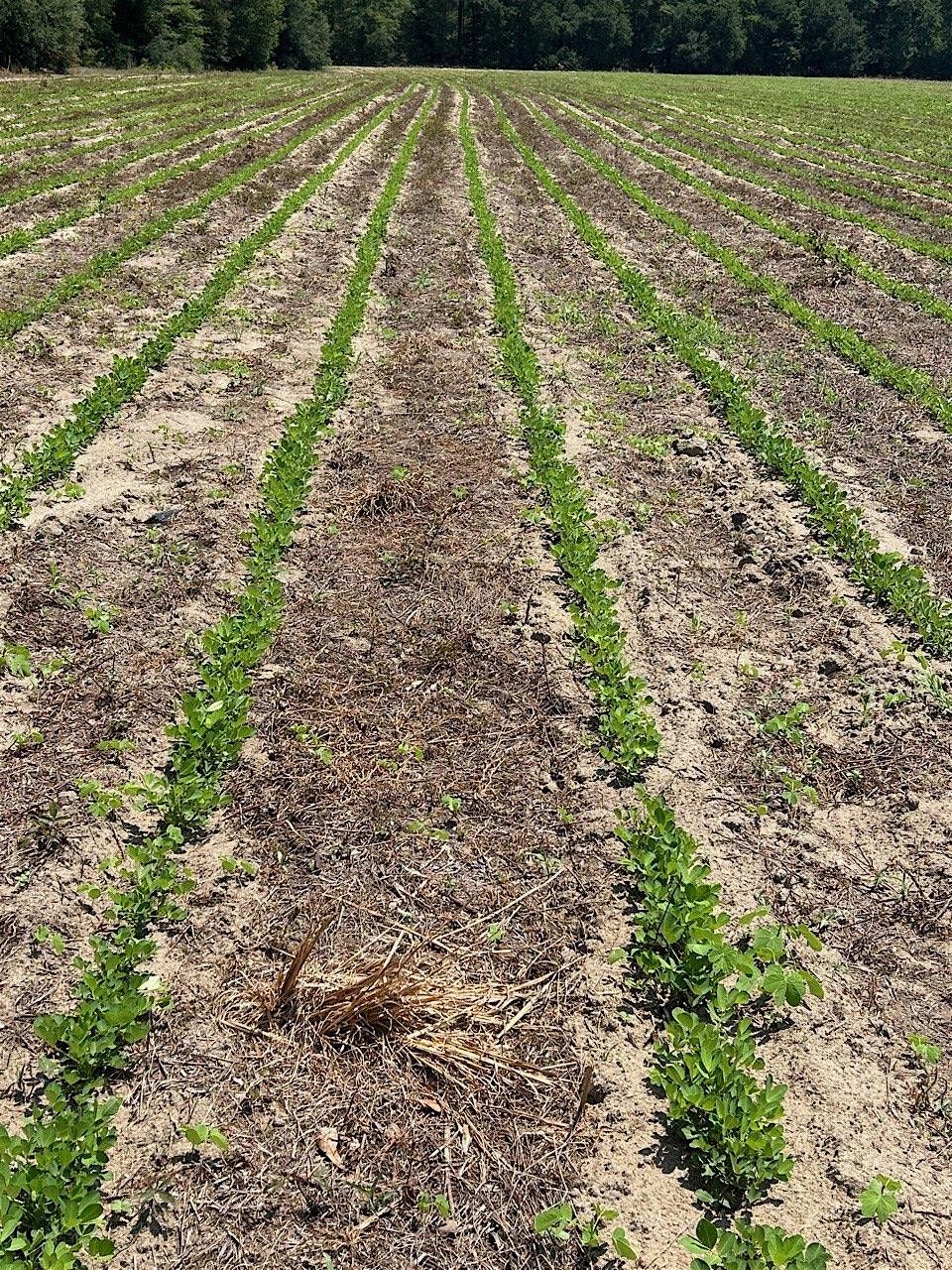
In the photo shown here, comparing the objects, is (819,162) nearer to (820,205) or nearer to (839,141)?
(839,141)

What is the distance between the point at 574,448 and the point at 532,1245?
750cm

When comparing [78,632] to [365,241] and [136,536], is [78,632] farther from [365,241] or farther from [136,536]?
[365,241]

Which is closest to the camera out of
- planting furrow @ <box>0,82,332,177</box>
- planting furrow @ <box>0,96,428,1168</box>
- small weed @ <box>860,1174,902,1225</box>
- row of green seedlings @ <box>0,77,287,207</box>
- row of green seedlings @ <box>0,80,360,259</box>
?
small weed @ <box>860,1174,902,1225</box>

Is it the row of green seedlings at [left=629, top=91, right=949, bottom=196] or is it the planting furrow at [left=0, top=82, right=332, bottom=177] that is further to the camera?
the row of green seedlings at [left=629, top=91, right=949, bottom=196]

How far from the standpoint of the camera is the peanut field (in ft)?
10.5

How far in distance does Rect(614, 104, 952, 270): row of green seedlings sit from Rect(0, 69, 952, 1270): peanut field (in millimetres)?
6372

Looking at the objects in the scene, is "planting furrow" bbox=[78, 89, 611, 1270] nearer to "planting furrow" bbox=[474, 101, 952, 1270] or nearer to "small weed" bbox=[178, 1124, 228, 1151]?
"small weed" bbox=[178, 1124, 228, 1151]

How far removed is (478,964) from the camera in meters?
4.02

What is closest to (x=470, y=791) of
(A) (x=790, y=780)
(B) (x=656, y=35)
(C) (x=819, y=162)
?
(A) (x=790, y=780)

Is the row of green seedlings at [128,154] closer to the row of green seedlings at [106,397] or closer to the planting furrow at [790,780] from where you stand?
the row of green seedlings at [106,397]

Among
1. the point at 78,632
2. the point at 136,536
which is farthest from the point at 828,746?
the point at 136,536

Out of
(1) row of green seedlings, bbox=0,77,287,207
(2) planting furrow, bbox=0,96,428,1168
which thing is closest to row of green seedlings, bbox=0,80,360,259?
(1) row of green seedlings, bbox=0,77,287,207

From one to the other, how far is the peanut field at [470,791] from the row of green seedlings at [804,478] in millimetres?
56

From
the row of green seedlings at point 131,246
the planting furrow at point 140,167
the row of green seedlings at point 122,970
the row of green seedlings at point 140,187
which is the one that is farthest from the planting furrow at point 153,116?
the row of green seedlings at point 122,970
